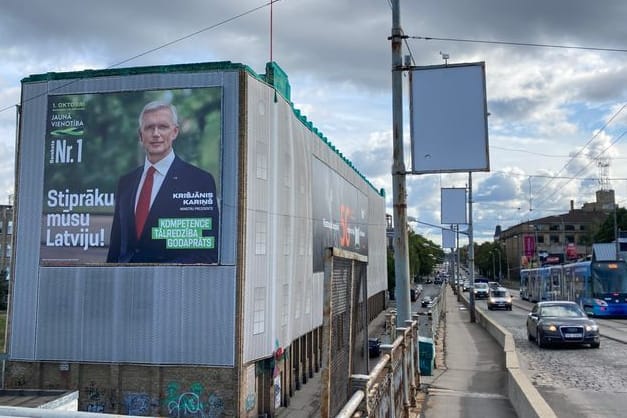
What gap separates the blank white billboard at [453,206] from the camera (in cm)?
3234

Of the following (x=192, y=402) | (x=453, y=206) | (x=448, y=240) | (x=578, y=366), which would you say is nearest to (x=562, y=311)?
(x=578, y=366)

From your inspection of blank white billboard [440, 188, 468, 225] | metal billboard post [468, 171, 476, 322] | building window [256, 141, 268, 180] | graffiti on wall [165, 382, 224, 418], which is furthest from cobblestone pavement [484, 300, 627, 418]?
metal billboard post [468, 171, 476, 322]

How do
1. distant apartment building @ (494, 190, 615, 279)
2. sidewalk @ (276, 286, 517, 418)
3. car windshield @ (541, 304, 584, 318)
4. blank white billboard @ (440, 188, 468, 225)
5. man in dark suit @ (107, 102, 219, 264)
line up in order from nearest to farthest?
sidewalk @ (276, 286, 517, 418) → man in dark suit @ (107, 102, 219, 264) → car windshield @ (541, 304, 584, 318) → blank white billboard @ (440, 188, 468, 225) → distant apartment building @ (494, 190, 615, 279)

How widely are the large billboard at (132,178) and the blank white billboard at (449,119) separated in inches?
409

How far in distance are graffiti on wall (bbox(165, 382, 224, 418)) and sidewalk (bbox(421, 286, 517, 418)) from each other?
23.3ft

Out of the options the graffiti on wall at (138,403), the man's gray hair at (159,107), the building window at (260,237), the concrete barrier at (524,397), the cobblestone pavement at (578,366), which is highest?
the man's gray hair at (159,107)

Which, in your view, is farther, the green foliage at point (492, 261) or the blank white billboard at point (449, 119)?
the green foliage at point (492, 261)

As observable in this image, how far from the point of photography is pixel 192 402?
19.5 meters

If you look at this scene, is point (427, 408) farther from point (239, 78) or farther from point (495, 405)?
point (239, 78)

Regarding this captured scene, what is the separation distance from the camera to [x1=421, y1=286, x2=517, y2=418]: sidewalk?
35.4 ft

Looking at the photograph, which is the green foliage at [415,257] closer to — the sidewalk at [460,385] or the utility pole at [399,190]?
the sidewalk at [460,385]

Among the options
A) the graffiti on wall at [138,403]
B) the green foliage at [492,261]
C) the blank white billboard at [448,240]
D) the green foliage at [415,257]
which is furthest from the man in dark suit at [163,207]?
the green foliage at [492,261]

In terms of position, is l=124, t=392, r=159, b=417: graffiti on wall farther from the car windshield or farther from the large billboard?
the car windshield

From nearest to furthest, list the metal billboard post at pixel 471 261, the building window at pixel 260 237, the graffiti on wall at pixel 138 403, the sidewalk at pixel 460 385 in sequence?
the sidewalk at pixel 460 385
the graffiti on wall at pixel 138 403
the building window at pixel 260 237
the metal billboard post at pixel 471 261
